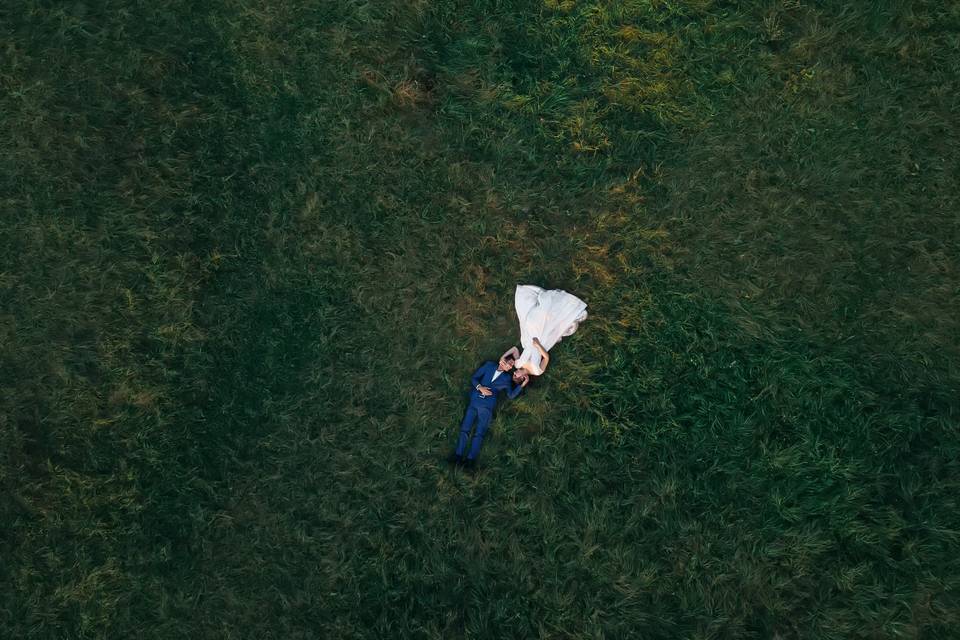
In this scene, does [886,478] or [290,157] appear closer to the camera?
[886,478]

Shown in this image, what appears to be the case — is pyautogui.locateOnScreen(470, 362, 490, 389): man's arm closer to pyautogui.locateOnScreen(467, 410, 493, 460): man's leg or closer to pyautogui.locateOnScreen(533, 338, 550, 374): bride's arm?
pyautogui.locateOnScreen(467, 410, 493, 460): man's leg

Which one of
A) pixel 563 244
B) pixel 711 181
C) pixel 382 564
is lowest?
pixel 382 564

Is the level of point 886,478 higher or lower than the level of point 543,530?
higher

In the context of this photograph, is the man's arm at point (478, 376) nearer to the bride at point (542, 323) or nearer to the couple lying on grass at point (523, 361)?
the couple lying on grass at point (523, 361)

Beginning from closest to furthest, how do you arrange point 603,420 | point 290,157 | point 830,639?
point 830,639 < point 603,420 < point 290,157

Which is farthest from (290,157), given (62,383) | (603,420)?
(603,420)

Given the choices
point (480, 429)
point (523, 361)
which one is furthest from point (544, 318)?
point (480, 429)

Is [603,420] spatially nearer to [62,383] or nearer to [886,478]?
[886,478]
